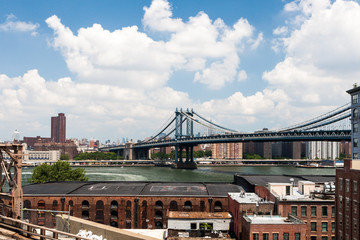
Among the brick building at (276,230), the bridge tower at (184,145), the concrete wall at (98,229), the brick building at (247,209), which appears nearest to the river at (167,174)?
the bridge tower at (184,145)

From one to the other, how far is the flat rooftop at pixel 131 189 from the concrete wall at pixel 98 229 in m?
24.1

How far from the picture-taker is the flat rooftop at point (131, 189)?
3981 cm

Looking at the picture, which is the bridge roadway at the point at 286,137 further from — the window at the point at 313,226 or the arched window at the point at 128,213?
the arched window at the point at 128,213

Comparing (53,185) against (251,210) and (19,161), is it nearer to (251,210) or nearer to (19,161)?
(251,210)

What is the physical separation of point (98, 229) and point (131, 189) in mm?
28850

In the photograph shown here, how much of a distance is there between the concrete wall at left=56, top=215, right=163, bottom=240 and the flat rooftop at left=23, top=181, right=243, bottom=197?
79.0 feet

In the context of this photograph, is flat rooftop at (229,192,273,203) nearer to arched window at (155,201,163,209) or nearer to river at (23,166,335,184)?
arched window at (155,201,163,209)

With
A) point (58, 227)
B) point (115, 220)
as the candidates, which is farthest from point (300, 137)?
point (58, 227)

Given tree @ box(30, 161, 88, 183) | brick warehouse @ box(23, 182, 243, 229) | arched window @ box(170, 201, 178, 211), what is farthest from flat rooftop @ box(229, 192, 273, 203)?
tree @ box(30, 161, 88, 183)

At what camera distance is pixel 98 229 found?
14.0 meters

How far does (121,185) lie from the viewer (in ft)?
148

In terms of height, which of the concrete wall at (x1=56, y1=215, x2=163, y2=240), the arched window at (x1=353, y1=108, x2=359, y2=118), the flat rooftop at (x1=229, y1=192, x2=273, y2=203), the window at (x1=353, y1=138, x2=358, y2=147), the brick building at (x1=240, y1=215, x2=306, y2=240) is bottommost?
the brick building at (x1=240, y1=215, x2=306, y2=240)

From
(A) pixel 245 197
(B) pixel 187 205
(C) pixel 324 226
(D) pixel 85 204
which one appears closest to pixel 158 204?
(B) pixel 187 205

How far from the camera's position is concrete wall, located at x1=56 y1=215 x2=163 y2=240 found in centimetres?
1331
